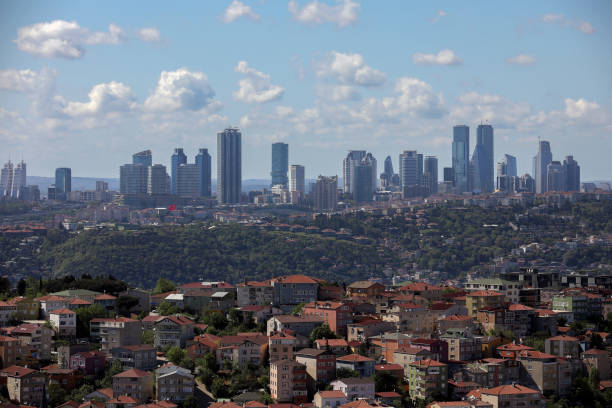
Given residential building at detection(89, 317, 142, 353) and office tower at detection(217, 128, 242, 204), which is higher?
office tower at detection(217, 128, 242, 204)

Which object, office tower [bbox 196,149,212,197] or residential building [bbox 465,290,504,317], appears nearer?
residential building [bbox 465,290,504,317]

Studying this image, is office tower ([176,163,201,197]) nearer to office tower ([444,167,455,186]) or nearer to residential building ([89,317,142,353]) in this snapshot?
office tower ([444,167,455,186])

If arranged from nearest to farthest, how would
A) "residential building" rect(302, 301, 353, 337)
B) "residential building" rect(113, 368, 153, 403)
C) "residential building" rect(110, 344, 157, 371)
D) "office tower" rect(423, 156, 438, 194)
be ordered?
1. "residential building" rect(113, 368, 153, 403)
2. "residential building" rect(110, 344, 157, 371)
3. "residential building" rect(302, 301, 353, 337)
4. "office tower" rect(423, 156, 438, 194)

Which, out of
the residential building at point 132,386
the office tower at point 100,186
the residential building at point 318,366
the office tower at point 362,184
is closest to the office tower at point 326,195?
the office tower at point 362,184

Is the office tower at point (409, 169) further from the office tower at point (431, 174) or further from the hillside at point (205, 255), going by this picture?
the hillside at point (205, 255)

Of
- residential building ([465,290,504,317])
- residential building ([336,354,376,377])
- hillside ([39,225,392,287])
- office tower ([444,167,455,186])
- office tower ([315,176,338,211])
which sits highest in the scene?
office tower ([444,167,455,186])

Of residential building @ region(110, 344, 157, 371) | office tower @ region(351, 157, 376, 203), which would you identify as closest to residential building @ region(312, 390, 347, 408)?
residential building @ region(110, 344, 157, 371)

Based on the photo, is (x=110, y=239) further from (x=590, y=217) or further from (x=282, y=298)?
(x=282, y=298)

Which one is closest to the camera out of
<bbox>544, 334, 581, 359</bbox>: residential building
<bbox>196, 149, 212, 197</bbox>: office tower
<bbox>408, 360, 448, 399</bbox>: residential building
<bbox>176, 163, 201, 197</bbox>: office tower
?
<bbox>408, 360, 448, 399</bbox>: residential building
